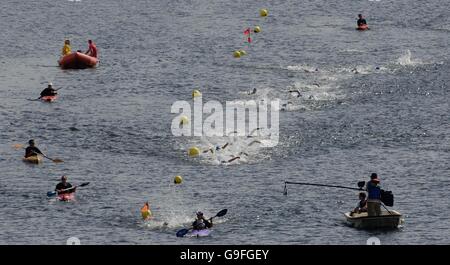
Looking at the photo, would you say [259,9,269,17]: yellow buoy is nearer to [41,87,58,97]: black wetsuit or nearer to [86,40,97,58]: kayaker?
[86,40,97,58]: kayaker

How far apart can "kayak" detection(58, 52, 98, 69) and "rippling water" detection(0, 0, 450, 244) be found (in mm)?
1315

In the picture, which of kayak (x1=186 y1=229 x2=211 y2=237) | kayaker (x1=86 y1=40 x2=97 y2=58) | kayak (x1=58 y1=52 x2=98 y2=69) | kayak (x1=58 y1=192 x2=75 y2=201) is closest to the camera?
kayak (x1=186 y1=229 x2=211 y2=237)

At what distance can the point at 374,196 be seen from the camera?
60.5 m

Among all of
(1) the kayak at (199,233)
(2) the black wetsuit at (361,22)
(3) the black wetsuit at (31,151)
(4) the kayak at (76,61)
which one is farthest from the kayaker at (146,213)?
(2) the black wetsuit at (361,22)

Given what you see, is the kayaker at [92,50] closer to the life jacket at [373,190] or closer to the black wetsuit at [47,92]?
the black wetsuit at [47,92]

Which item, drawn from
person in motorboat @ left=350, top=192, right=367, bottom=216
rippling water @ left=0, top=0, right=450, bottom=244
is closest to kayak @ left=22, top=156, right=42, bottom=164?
rippling water @ left=0, top=0, right=450, bottom=244

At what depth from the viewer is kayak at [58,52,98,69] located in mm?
100000

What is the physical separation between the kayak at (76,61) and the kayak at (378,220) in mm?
43614

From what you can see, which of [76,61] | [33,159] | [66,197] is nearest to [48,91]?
[76,61]

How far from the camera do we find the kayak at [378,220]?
200 feet

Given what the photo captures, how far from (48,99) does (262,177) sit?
80.7 feet

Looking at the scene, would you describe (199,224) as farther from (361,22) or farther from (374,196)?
(361,22)

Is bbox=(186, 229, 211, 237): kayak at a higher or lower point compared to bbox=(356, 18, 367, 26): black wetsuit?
lower
